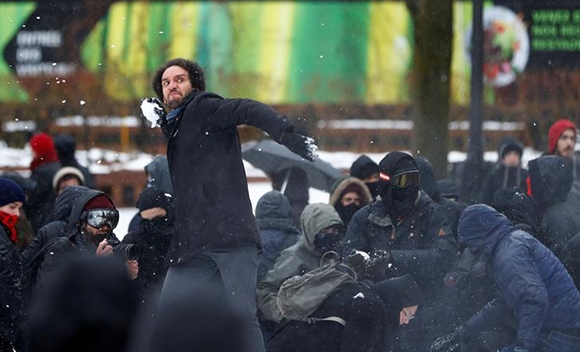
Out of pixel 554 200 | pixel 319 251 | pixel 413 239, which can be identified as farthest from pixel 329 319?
pixel 554 200

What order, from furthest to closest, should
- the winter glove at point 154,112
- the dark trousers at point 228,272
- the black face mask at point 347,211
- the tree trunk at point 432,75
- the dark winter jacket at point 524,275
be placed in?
the tree trunk at point 432,75 → the black face mask at point 347,211 → the dark winter jacket at point 524,275 → the winter glove at point 154,112 → the dark trousers at point 228,272

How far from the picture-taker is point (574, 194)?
26.9 feet

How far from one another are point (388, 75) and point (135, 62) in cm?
733

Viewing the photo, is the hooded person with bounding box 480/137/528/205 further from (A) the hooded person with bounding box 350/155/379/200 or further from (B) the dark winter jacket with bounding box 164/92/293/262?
(B) the dark winter jacket with bounding box 164/92/293/262

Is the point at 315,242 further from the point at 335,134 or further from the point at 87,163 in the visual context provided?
the point at 335,134

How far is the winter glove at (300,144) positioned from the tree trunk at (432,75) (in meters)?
7.28

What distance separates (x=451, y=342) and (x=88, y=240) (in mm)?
2266

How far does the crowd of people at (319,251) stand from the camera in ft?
19.9

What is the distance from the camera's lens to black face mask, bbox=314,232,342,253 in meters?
7.19

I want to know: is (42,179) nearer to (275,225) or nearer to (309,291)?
(275,225)

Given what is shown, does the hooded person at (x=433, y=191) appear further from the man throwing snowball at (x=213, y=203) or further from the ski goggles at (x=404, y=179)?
the man throwing snowball at (x=213, y=203)

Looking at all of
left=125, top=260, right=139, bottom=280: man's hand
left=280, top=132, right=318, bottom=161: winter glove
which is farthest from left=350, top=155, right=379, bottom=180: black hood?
left=280, top=132, right=318, bottom=161: winter glove

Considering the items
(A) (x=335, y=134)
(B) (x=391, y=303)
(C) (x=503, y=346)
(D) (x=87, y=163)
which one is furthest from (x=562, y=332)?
(A) (x=335, y=134)

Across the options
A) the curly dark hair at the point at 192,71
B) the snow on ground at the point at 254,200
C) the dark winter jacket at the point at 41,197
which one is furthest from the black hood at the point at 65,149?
the curly dark hair at the point at 192,71
